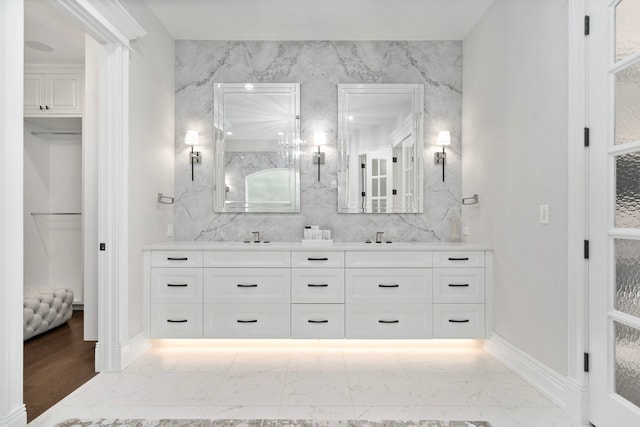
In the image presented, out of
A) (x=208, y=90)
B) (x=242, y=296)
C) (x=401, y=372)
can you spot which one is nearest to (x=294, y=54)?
(x=208, y=90)

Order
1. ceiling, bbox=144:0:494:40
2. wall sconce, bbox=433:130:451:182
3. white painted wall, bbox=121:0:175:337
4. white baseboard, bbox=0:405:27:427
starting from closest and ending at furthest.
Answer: white baseboard, bbox=0:405:27:427
white painted wall, bbox=121:0:175:337
ceiling, bbox=144:0:494:40
wall sconce, bbox=433:130:451:182

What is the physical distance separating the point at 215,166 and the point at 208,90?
0.74m

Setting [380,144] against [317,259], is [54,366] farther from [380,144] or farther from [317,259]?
[380,144]

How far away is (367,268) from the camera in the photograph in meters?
3.11

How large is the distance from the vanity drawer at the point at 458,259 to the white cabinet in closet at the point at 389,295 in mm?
74

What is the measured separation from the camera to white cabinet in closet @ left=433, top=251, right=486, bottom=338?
3.10m

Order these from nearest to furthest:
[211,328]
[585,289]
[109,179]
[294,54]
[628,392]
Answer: [628,392]
[585,289]
[109,179]
[211,328]
[294,54]

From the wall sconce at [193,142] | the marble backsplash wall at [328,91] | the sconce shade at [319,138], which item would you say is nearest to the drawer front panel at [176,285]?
the marble backsplash wall at [328,91]

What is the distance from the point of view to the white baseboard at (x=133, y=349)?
2744 millimetres

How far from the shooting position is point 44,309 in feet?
11.4

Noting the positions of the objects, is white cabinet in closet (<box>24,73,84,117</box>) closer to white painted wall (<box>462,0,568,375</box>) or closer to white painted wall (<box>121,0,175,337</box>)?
white painted wall (<box>121,0,175,337</box>)

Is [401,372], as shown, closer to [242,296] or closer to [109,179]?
[242,296]

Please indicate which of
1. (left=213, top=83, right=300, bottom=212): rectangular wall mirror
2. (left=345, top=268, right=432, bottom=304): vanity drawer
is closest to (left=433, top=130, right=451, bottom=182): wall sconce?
(left=345, top=268, right=432, bottom=304): vanity drawer

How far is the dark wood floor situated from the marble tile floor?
103 mm
